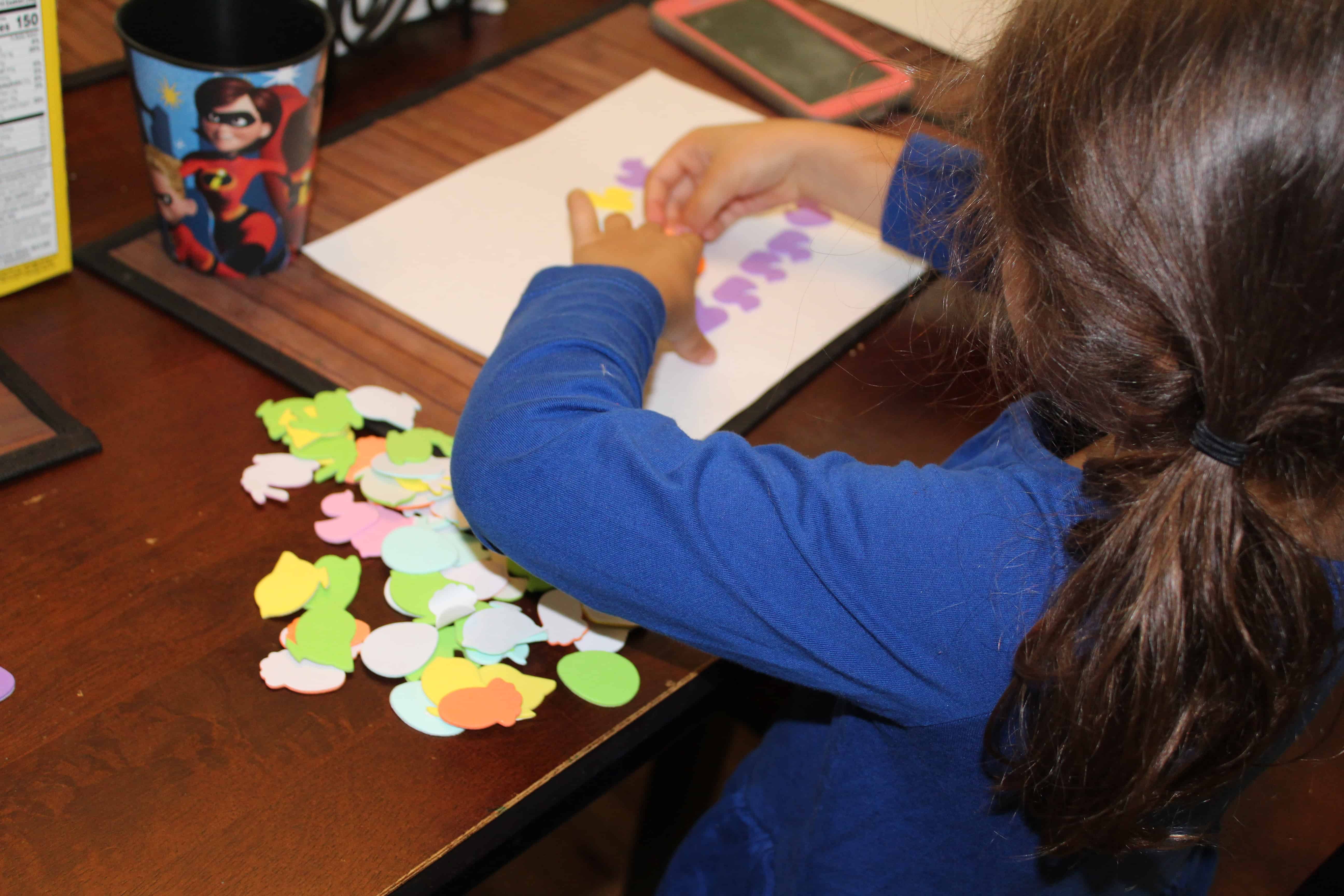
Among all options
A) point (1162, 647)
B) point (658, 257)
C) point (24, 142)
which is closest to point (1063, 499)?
point (1162, 647)

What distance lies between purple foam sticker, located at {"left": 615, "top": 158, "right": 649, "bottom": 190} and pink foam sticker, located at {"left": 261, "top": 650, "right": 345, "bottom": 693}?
Result: 22.0 inches

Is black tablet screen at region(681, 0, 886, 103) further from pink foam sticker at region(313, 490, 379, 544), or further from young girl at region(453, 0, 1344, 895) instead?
pink foam sticker at region(313, 490, 379, 544)

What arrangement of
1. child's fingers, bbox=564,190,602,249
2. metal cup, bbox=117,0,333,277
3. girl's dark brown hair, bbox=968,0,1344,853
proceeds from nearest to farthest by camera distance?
1. girl's dark brown hair, bbox=968,0,1344,853
2. metal cup, bbox=117,0,333,277
3. child's fingers, bbox=564,190,602,249

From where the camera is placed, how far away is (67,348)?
0.73m

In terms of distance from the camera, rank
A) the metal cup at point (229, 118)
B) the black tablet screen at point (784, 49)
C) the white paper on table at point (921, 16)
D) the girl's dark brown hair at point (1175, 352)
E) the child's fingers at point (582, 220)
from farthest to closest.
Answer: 1. the white paper on table at point (921, 16)
2. the black tablet screen at point (784, 49)
3. the child's fingers at point (582, 220)
4. the metal cup at point (229, 118)
5. the girl's dark brown hair at point (1175, 352)

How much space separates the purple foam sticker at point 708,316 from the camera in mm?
853

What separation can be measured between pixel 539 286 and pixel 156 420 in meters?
0.26

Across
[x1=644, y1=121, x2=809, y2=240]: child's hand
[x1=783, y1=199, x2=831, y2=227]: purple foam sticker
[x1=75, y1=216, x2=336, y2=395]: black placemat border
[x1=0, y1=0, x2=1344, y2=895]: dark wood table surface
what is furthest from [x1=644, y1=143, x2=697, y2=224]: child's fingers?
[x1=75, y1=216, x2=336, y2=395]: black placemat border

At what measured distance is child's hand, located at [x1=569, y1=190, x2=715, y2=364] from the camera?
766mm

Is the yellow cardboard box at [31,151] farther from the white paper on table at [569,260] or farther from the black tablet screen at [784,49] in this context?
the black tablet screen at [784,49]

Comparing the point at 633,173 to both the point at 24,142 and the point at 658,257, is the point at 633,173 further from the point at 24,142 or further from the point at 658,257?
the point at 24,142

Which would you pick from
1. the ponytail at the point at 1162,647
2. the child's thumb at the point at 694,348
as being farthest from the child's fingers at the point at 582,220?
the ponytail at the point at 1162,647

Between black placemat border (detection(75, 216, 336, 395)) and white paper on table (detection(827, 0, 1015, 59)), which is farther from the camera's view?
white paper on table (detection(827, 0, 1015, 59))

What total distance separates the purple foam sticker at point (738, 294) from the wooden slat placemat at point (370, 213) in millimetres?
82
